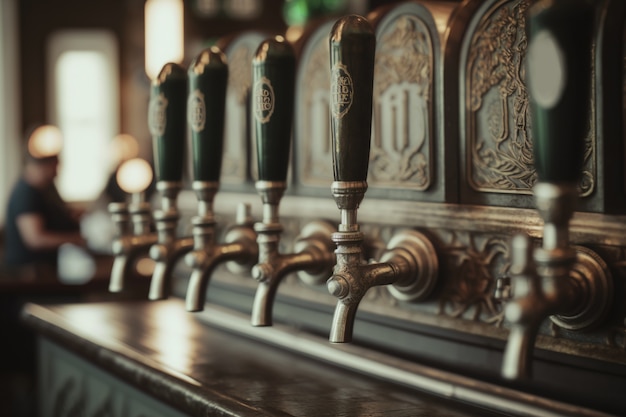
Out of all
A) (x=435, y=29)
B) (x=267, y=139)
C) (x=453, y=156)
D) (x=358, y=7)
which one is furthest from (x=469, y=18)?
(x=358, y=7)

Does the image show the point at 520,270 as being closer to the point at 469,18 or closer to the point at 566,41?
the point at 566,41

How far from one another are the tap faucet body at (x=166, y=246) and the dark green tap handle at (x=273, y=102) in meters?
0.21

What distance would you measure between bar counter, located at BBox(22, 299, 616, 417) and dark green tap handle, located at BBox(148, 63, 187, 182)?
0.82 ft

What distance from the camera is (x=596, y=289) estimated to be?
0.80 m

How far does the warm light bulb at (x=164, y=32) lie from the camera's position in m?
7.09

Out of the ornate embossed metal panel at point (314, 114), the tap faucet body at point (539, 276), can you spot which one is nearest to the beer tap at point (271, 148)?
the ornate embossed metal panel at point (314, 114)

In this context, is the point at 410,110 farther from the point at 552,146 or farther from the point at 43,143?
the point at 43,143

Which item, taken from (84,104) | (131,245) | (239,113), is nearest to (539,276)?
(131,245)

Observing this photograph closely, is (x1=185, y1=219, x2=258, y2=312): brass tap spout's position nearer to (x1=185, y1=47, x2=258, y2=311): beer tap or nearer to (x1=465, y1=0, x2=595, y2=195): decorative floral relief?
(x1=185, y1=47, x2=258, y2=311): beer tap

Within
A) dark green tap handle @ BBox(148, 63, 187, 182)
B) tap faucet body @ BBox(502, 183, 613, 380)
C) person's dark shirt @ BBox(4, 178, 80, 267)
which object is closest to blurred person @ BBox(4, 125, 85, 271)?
person's dark shirt @ BBox(4, 178, 80, 267)

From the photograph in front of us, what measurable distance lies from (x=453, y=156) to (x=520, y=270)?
375mm

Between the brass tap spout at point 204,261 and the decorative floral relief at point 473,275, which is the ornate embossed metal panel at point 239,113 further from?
the decorative floral relief at point 473,275

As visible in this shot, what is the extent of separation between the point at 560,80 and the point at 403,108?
1.51ft

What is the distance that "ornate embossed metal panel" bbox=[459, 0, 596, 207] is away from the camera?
91 centimetres
